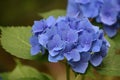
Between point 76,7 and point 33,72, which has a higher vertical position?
point 76,7

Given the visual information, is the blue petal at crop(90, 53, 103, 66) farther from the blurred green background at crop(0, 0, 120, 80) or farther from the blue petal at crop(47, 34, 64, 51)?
the blurred green background at crop(0, 0, 120, 80)

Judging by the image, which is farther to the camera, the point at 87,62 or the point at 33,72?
the point at 33,72

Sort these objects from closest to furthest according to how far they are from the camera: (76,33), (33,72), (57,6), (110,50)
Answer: (76,33) < (110,50) < (33,72) < (57,6)

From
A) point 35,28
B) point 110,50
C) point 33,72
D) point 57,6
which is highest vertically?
point 35,28

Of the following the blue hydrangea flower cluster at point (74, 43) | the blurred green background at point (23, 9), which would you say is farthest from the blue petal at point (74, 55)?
the blurred green background at point (23, 9)

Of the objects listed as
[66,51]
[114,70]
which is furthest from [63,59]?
[114,70]

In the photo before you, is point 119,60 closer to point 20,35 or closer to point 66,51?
point 66,51

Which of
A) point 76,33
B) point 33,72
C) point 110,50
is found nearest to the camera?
point 76,33
